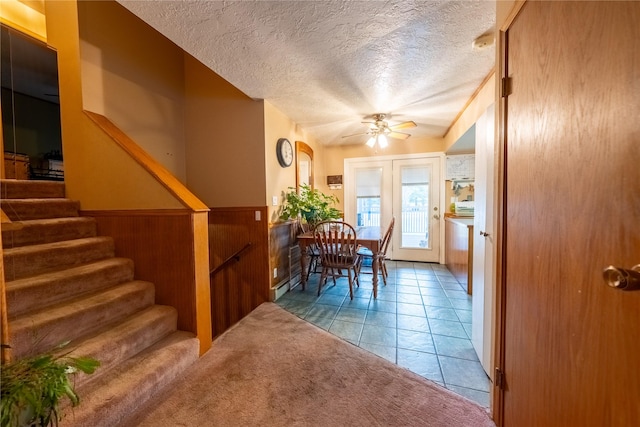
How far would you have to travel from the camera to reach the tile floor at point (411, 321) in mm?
1739

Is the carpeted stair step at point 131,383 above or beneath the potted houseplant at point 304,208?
beneath

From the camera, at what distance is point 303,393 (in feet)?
5.07

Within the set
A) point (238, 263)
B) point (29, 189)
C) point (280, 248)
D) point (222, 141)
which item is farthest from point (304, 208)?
point (29, 189)

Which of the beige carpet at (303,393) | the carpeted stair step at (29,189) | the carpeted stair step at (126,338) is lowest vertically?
the beige carpet at (303,393)

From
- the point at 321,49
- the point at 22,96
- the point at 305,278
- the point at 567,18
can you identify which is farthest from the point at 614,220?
the point at 22,96

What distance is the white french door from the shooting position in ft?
15.0

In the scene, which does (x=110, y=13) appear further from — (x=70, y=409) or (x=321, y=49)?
(x=70, y=409)

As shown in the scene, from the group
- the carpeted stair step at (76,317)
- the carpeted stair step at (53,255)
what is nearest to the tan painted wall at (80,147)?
the carpeted stair step at (53,255)

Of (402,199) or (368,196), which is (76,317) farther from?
(402,199)

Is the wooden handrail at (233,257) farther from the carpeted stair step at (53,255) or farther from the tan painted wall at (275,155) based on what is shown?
the carpeted stair step at (53,255)

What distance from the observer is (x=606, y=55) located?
2.20 feet

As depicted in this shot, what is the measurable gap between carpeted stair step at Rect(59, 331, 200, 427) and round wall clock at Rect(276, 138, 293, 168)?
2.20 metres

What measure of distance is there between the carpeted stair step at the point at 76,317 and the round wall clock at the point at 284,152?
199 centimetres

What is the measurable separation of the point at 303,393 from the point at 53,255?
1940 millimetres
